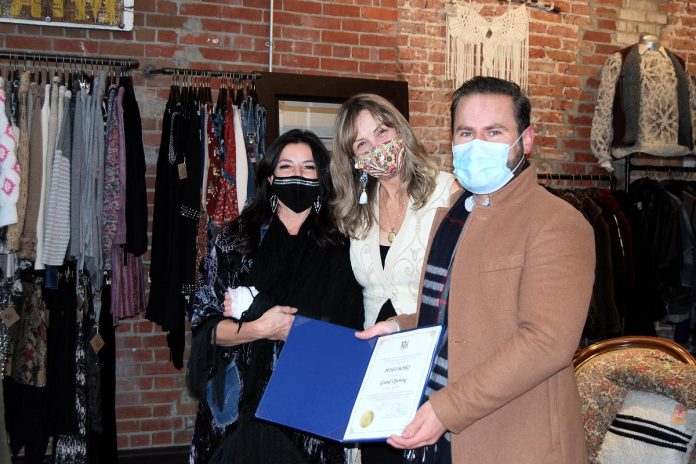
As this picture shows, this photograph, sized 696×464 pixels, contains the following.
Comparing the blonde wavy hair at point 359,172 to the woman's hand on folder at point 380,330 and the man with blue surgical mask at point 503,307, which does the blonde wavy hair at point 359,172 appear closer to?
the woman's hand on folder at point 380,330

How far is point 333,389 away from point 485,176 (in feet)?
2.20

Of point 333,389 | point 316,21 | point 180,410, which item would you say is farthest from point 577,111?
point 333,389

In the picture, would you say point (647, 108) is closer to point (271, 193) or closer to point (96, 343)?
point (271, 193)

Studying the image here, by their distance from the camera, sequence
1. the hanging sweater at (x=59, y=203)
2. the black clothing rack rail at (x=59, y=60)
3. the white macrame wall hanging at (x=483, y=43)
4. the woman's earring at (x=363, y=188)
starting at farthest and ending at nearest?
1. the white macrame wall hanging at (x=483, y=43)
2. the black clothing rack rail at (x=59, y=60)
3. the hanging sweater at (x=59, y=203)
4. the woman's earring at (x=363, y=188)

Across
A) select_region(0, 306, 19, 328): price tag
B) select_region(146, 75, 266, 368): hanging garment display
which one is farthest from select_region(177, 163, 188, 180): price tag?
select_region(0, 306, 19, 328): price tag

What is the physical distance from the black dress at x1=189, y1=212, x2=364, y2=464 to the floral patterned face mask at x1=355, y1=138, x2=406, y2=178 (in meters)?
0.28

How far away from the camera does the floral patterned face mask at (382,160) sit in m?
2.39

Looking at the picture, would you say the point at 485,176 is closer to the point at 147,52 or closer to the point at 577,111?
the point at 147,52

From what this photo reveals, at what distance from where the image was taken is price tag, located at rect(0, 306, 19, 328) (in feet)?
12.5

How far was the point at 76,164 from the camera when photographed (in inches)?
158

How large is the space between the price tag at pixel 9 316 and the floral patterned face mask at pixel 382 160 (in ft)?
7.67

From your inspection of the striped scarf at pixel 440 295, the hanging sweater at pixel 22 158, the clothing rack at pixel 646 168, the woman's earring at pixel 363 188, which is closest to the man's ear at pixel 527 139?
the striped scarf at pixel 440 295

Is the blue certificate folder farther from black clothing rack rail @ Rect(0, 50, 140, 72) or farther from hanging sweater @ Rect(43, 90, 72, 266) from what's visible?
black clothing rack rail @ Rect(0, 50, 140, 72)

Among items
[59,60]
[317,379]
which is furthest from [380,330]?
[59,60]
